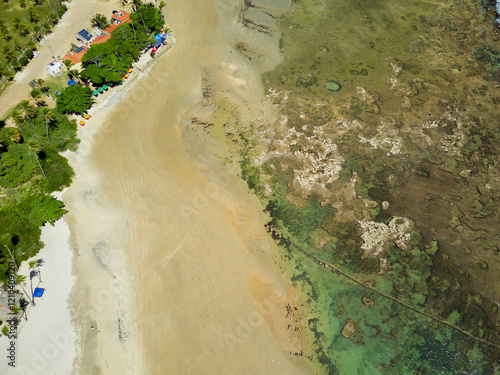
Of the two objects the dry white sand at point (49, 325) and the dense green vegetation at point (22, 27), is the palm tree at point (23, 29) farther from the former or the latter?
the dry white sand at point (49, 325)

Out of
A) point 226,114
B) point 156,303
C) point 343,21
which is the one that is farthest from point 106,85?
point 343,21

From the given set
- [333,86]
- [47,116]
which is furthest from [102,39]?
[333,86]

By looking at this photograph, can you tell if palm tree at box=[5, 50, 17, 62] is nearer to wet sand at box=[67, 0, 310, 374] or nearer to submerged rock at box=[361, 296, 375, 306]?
wet sand at box=[67, 0, 310, 374]

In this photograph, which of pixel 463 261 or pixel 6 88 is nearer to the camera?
pixel 463 261

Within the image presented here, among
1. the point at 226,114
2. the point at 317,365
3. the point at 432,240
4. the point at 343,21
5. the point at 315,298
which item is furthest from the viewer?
the point at 343,21

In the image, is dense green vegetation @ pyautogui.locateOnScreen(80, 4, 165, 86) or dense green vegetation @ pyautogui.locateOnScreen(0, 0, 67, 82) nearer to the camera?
dense green vegetation @ pyautogui.locateOnScreen(80, 4, 165, 86)

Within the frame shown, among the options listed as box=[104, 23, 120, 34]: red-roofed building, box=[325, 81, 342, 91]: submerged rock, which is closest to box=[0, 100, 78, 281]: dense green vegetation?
box=[104, 23, 120, 34]: red-roofed building

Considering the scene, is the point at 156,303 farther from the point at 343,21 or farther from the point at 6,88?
the point at 343,21

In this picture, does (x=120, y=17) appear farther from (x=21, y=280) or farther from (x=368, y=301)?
(x=368, y=301)
